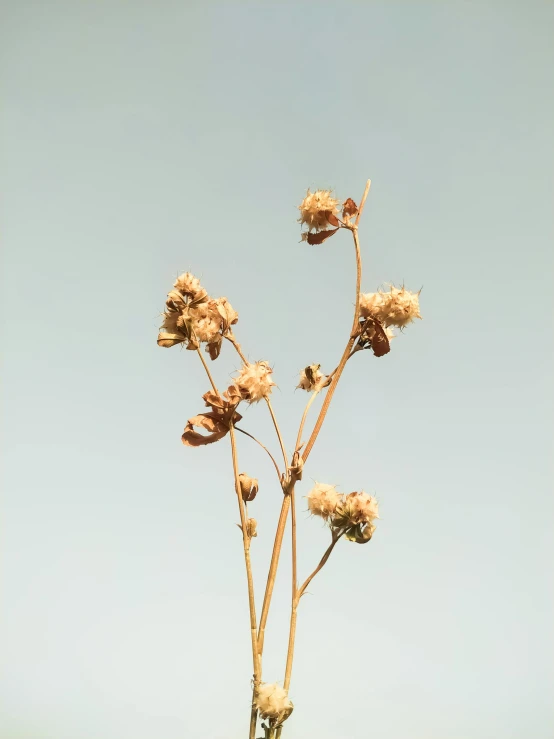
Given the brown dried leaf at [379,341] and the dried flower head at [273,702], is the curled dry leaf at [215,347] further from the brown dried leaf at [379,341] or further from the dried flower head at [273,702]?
the dried flower head at [273,702]

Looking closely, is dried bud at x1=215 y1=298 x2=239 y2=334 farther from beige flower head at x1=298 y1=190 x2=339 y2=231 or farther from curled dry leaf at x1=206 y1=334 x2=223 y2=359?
beige flower head at x1=298 y1=190 x2=339 y2=231

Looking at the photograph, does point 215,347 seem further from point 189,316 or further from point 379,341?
point 379,341

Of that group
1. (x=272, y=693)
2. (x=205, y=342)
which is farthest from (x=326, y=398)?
(x=272, y=693)

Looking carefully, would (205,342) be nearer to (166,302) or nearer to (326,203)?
(166,302)

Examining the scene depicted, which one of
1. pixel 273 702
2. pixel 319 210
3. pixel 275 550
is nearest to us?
pixel 273 702

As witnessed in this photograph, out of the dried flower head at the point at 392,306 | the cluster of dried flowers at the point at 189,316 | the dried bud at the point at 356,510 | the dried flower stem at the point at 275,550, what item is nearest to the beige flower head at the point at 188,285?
the cluster of dried flowers at the point at 189,316

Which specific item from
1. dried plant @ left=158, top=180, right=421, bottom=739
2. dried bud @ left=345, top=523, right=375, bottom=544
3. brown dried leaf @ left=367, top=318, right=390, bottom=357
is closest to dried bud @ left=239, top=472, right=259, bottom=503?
dried plant @ left=158, top=180, right=421, bottom=739

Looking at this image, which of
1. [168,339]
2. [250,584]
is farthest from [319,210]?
[250,584]
